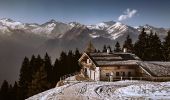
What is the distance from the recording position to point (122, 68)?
2640 inches

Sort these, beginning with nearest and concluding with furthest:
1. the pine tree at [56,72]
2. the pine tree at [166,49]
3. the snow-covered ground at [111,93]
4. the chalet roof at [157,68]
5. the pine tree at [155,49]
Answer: the snow-covered ground at [111,93] → the chalet roof at [157,68] → the pine tree at [155,49] → the pine tree at [166,49] → the pine tree at [56,72]

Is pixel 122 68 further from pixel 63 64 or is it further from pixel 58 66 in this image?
pixel 63 64

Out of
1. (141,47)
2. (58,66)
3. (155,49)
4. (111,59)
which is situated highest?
(141,47)

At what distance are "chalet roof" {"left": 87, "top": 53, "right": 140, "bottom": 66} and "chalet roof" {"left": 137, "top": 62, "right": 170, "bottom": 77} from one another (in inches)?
88.9

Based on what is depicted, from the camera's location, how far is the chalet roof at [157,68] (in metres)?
64.1

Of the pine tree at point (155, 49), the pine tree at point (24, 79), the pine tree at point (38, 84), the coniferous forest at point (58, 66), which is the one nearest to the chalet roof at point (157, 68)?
the pine tree at point (155, 49)

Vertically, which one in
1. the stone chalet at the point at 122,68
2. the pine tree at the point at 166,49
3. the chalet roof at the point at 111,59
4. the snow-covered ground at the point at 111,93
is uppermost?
the pine tree at the point at 166,49

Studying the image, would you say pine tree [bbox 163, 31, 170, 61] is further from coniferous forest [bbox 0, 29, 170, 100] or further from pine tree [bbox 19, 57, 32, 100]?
pine tree [bbox 19, 57, 32, 100]

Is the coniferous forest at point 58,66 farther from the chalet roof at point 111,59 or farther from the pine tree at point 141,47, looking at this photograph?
the chalet roof at point 111,59

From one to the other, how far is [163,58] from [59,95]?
2218 inches

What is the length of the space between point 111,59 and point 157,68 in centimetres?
888

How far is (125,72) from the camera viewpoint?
2653 inches

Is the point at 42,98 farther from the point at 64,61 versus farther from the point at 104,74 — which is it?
the point at 64,61

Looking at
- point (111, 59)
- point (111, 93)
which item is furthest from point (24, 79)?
point (111, 93)
